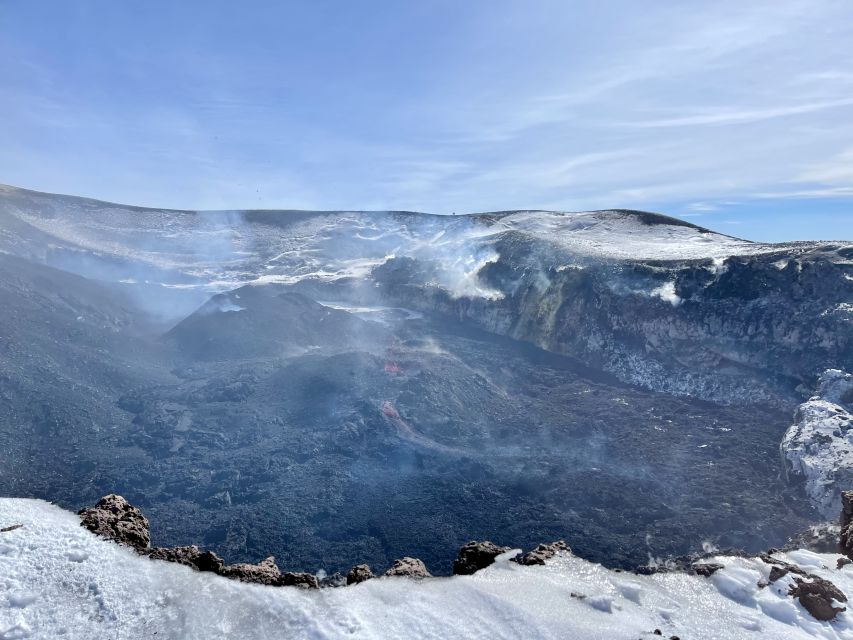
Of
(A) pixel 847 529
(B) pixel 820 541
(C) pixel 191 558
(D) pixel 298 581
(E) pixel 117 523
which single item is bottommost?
(B) pixel 820 541

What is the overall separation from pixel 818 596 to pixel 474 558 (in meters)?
4.71

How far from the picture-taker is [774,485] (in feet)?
55.7

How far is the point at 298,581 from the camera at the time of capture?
7.01 metres

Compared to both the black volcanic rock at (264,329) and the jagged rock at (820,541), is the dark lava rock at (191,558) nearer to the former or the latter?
the jagged rock at (820,541)

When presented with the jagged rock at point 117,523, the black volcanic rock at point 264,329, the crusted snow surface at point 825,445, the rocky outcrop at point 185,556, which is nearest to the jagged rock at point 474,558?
the rocky outcrop at point 185,556

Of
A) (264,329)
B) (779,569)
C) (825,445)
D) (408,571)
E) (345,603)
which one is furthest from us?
(264,329)

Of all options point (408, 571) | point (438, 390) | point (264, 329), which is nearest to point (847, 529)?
point (408, 571)

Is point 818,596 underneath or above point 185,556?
above

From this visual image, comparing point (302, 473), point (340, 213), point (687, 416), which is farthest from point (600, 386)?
point (340, 213)

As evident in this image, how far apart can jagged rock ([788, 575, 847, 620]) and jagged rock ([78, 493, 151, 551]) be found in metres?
9.10

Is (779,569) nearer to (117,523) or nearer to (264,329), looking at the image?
(117,523)

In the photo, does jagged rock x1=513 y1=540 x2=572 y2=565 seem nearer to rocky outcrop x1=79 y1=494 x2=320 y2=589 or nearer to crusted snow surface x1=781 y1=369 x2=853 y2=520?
rocky outcrop x1=79 y1=494 x2=320 y2=589

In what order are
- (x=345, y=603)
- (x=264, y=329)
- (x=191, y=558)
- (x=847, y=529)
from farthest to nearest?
(x=264, y=329) → (x=847, y=529) → (x=191, y=558) → (x=345, y=603)

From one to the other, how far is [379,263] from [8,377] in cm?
3028
